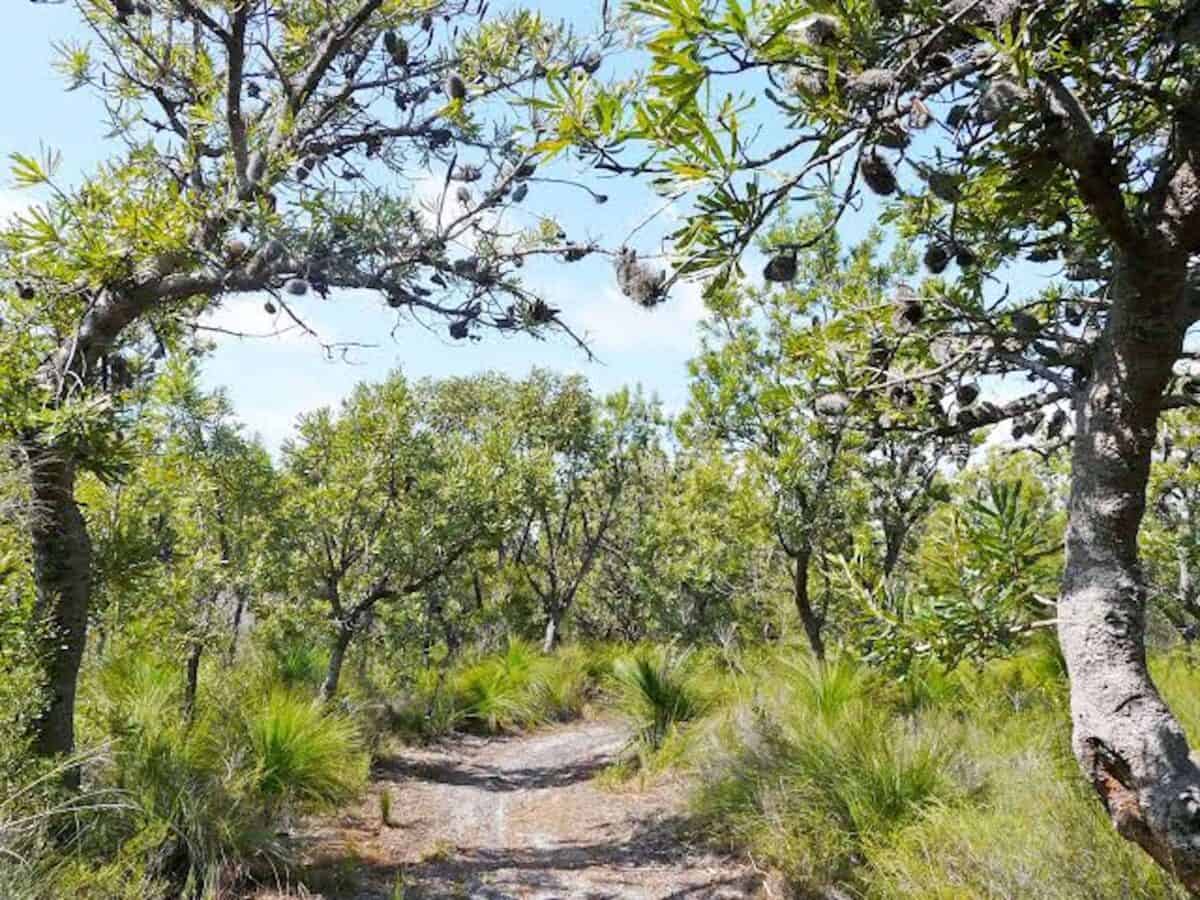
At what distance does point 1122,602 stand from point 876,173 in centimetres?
117

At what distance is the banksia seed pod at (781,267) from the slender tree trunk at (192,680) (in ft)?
19.7

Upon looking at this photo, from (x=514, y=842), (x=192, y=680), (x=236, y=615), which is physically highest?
(x=236, y=615)

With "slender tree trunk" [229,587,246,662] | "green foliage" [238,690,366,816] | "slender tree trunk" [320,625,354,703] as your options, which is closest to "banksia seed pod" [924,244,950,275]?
"green foliage" [238,690,366,816]

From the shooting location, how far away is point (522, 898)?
17.3 feet

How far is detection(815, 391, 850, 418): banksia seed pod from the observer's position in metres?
2.36

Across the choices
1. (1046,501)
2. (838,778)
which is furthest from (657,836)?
(1046,501)

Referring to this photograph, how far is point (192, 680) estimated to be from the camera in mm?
6707

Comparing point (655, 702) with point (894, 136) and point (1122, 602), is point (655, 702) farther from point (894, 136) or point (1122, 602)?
point (894, 136)

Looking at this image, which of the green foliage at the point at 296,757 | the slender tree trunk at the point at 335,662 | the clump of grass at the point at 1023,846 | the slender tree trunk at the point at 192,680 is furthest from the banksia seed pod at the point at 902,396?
the slender tree trunk at the point at 335,662

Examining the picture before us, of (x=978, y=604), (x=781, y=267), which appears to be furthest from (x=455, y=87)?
(x=978, y=604)

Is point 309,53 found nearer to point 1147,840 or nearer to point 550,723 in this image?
point 1147,840

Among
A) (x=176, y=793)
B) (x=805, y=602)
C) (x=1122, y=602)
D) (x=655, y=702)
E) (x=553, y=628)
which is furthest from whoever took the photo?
(x=553, y=628)

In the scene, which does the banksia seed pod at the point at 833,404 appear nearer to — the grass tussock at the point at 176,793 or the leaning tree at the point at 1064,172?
the leaning tree at the point at 1064,172

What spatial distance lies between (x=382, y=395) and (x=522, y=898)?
5.94m
